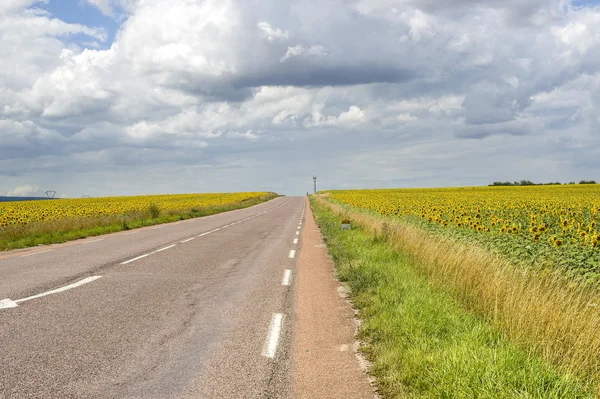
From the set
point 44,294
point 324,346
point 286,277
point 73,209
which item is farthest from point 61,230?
point 324,346

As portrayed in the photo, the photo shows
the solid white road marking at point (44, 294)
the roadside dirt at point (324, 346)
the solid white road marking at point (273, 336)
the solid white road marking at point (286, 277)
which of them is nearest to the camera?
the roadside dirt at point (324, 346)

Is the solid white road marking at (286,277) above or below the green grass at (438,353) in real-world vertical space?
below

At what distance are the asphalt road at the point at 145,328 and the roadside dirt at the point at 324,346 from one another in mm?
176

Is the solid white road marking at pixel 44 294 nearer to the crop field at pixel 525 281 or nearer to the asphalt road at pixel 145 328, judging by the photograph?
the asphalt road at pixel 145 328

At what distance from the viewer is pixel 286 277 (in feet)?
34.7

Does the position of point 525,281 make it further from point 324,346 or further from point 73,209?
point 73,209

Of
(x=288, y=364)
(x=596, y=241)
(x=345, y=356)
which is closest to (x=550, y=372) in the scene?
(x=345, y=356)

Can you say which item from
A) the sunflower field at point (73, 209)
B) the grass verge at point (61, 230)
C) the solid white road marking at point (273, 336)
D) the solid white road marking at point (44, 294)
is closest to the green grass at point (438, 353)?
the solid white road marking at point (273, 336)

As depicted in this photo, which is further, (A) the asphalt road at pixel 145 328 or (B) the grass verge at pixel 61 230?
(B) the grass verge at pixel 61 230

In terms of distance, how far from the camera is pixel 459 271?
28.2ft

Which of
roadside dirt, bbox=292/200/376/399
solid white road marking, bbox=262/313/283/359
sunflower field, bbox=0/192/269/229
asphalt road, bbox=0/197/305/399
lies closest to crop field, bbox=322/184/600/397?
roadside dirt, bbox=292/200/376/399

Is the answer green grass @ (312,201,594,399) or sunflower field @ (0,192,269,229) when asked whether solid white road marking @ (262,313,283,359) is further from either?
sunflower field @ (0,192,269,229)

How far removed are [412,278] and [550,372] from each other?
4509 mm

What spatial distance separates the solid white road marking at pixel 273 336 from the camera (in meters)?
5.56
